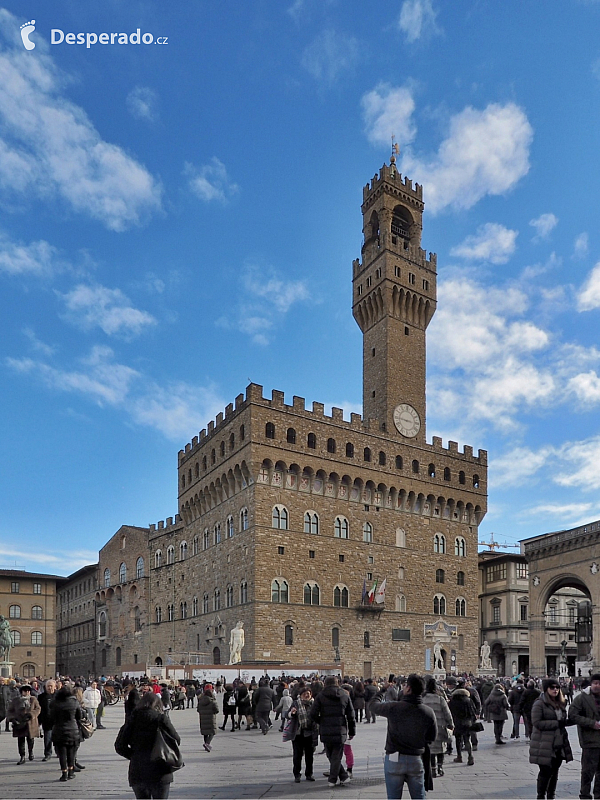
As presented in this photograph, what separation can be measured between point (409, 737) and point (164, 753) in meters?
2.31

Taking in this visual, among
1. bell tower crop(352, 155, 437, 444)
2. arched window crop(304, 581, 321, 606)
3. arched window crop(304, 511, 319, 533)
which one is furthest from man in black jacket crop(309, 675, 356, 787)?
bell tower crop(352, 155, 437, 444)

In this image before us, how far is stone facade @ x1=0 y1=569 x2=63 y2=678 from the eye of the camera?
68.4m

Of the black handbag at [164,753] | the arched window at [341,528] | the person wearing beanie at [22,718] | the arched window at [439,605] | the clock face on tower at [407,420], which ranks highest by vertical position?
the clock face on tower at [407,420]

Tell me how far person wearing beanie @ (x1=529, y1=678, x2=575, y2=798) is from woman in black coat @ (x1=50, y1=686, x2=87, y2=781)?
7.07 metres

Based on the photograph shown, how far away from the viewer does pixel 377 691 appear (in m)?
24.7

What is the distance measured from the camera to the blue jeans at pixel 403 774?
7418 mm

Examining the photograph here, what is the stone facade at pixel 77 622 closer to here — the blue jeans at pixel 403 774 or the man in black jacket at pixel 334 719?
the man in black jacket at pixel 334 719

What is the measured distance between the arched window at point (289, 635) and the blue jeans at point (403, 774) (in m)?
36.7

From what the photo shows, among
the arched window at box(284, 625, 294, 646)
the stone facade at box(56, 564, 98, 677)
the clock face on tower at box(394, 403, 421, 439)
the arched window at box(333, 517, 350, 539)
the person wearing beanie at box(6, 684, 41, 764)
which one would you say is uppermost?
the clock face on tower at box(394, 403, 421, 439)

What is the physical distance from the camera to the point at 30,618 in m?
70.0

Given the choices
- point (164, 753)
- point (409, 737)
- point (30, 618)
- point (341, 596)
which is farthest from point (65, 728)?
point (30, 618)

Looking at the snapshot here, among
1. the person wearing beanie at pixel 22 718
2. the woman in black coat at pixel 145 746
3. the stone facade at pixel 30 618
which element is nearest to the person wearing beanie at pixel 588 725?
the woman in black coat at pixel 145 746

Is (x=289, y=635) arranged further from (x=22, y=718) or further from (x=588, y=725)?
(x=588, y=725)

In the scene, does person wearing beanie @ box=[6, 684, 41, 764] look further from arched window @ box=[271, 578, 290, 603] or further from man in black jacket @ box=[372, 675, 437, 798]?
arched window @ box=[271, 578, 290, 603]
